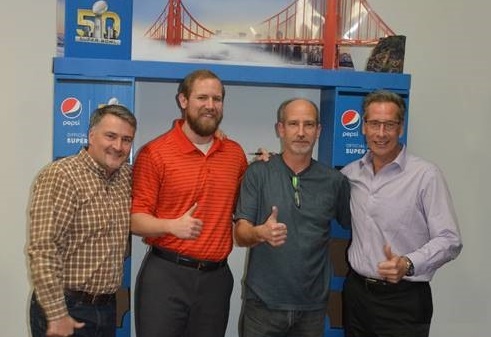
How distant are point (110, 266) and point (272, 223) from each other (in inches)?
25.4

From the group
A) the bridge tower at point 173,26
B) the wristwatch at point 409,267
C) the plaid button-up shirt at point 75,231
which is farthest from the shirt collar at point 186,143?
the wristwatch at point 409,267

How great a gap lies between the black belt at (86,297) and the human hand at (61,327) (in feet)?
0.31

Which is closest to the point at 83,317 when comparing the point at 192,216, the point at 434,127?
the point at 192,216

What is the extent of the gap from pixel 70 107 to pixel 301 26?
1.33 m

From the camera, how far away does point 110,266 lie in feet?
6.77

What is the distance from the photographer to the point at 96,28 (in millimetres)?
2559

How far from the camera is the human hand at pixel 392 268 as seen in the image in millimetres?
2010

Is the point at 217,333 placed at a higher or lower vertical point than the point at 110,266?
lower

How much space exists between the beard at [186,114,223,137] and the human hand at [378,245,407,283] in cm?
87

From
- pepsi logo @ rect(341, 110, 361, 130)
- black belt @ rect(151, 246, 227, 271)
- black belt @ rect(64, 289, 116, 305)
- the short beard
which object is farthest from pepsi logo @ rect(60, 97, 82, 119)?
pepsi logo @ rect(341, 110, 361, 130)

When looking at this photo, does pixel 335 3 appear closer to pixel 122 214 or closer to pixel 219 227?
pixel 219 227

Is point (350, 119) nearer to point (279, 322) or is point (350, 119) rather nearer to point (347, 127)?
point (347, 127)

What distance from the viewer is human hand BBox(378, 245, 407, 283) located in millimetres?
2010

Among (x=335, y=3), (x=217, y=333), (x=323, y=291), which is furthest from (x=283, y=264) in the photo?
(x=335, y=3)
